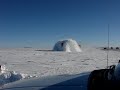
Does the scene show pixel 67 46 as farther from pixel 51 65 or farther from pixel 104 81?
pixel 104 81

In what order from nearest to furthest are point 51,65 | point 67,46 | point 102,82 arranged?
point 102,82
point 51,65
point 67,46

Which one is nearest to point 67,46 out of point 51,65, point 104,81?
point 51,65

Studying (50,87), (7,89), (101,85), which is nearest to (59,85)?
(50,87)

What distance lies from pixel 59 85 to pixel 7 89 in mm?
783

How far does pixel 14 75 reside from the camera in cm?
882

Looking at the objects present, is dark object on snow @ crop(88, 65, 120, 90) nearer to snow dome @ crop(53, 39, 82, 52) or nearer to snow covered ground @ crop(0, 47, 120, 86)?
snow covered ground @ crop(0, 47, 120, 86)

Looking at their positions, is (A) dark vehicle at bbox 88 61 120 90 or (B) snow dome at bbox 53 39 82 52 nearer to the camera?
(A) dark vehicle at bbox 88 61 120 90

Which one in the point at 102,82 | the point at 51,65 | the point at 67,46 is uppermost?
the point at 67,46

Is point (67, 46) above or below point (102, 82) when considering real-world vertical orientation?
above

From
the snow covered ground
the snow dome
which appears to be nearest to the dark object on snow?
the snow covered ground

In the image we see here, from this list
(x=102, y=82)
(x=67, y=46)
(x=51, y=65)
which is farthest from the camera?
(x=67, y=46)

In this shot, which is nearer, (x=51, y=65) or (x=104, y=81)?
(x=104, y=81)

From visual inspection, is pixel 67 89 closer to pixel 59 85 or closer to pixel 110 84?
pixel 59 85

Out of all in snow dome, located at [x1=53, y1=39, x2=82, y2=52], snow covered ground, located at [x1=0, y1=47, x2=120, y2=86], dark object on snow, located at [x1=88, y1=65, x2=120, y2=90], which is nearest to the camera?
dark object on snow, located at [x1=88, y1=65, x2=120, y2=90]
